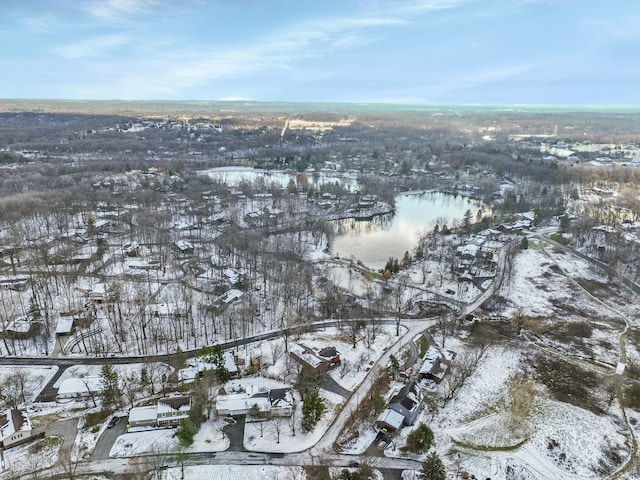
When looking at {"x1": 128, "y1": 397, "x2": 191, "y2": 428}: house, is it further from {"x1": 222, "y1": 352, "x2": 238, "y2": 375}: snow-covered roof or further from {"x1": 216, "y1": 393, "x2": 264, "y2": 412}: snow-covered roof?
{"x1": 222, "y1": 352, "x2": 238, "y2": 375}: snow-covered roof

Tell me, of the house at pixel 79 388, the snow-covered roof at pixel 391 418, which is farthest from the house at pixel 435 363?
the house at pixel 79 388

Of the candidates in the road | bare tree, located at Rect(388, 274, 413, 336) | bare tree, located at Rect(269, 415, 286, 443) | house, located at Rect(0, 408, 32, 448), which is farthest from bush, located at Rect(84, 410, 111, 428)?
bare tree, located at Rect(388, 274, 413, 336)

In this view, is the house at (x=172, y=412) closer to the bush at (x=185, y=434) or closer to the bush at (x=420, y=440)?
the bush at (x=185, y=434)

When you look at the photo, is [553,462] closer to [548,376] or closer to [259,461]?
[548,376]

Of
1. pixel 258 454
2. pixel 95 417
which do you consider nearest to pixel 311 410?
pixel 258 454

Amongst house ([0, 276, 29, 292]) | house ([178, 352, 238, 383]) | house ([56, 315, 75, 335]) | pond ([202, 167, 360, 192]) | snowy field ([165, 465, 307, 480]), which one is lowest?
snowy field ([165, 465, 307, 480])

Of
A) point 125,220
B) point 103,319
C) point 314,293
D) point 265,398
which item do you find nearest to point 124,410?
point 265,398
